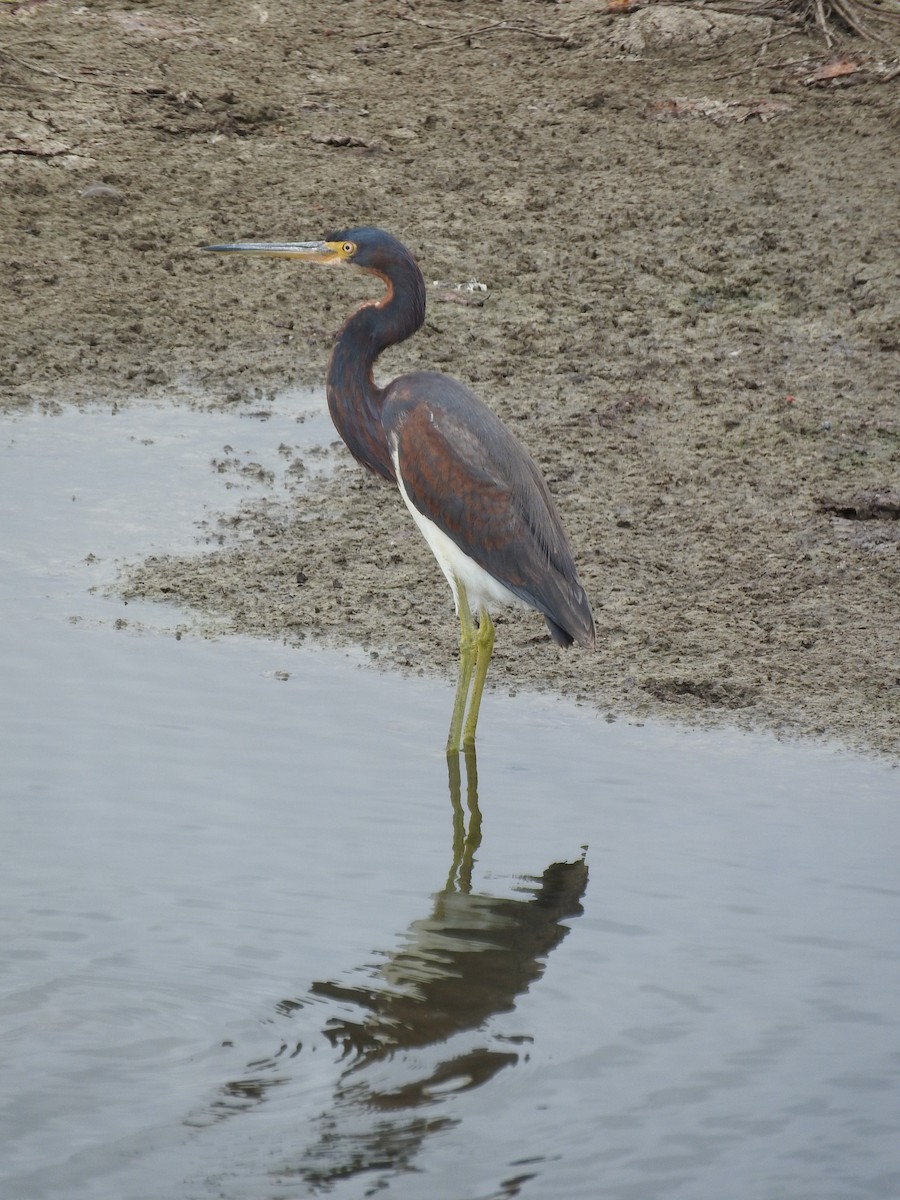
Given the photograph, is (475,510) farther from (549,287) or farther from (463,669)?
(549,287)

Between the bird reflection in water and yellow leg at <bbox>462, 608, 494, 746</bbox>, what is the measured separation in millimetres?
647

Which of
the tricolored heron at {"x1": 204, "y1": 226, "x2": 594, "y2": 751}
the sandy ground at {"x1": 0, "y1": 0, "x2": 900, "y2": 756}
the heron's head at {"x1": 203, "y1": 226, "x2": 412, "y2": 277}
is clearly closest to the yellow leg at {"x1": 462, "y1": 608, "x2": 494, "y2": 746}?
the tricolored heron at {"x1": 204, "y1": 226, "x2": 594, "y2": 751}

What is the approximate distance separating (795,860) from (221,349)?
15.5 feet

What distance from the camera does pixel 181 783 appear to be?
4.89 metres

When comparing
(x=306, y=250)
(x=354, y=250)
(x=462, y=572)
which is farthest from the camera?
(x=306, y=250)

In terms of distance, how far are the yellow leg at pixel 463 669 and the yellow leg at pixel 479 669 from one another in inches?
1.0

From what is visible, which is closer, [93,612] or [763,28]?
[93,612]

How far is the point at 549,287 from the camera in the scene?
8898 mm

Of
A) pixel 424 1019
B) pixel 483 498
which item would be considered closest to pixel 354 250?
pixel 483 498

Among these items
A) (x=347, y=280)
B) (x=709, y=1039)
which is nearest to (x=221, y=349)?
(x=347, y=280)

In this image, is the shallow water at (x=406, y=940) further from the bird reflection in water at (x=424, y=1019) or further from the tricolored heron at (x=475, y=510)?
the tricolored heron at (x=475, y=510)

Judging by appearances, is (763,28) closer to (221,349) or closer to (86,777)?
(221,349)

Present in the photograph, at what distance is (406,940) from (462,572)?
1891 mm

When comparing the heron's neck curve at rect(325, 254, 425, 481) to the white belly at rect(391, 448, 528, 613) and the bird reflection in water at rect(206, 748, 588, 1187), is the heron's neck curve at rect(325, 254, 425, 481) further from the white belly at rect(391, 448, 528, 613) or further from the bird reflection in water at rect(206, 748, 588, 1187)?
the bird reflection in water at rect(206, 748, 588, 1187)
